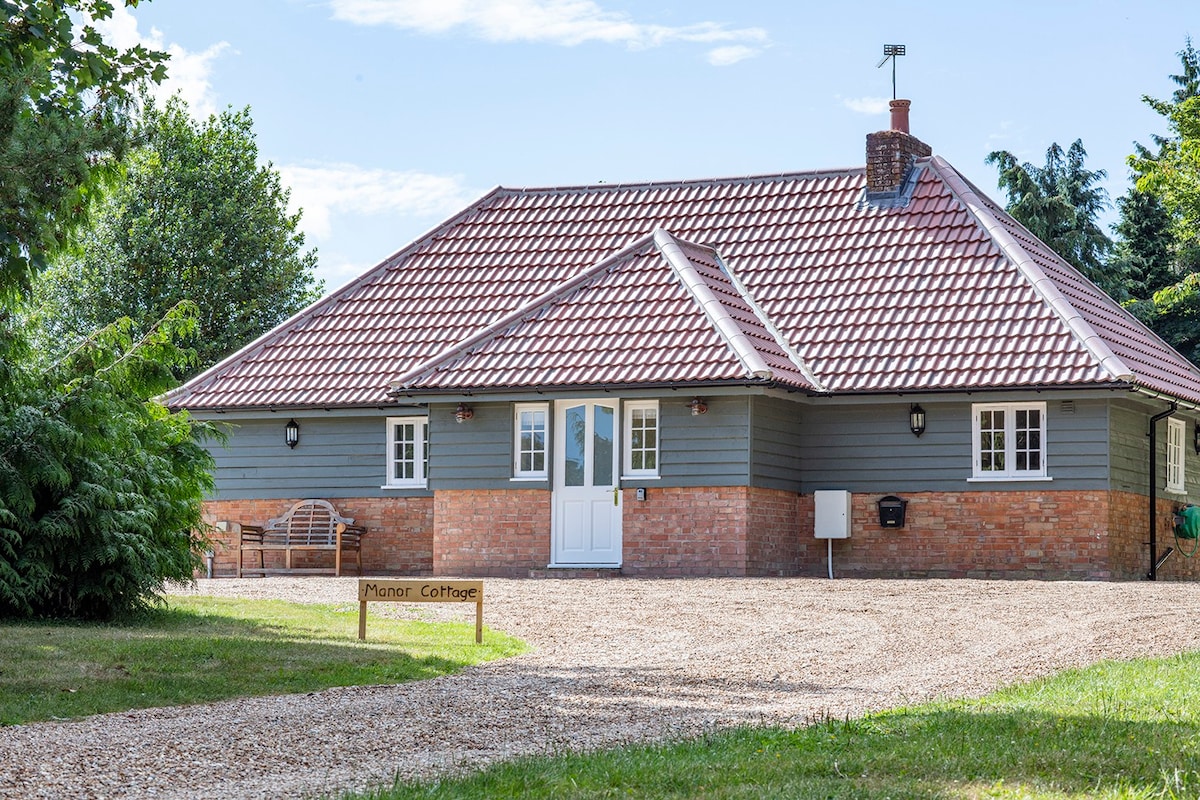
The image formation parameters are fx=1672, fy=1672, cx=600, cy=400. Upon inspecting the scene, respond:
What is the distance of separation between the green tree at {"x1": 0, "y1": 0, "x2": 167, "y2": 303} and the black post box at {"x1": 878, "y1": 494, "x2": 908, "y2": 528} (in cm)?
1515

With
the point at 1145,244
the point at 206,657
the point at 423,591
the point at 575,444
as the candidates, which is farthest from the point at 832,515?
the point at 1145,244

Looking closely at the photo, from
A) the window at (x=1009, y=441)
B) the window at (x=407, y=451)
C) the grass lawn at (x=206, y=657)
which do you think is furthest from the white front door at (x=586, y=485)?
the grass lawn at (x=206, y=657)

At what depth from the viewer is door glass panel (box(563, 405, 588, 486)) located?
2477cm

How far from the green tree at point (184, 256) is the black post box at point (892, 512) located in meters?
24.7

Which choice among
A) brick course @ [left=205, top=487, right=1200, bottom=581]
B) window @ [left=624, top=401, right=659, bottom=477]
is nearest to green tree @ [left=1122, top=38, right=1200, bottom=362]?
brick course @ [left=205, top=487, right=1200, bottom=581]

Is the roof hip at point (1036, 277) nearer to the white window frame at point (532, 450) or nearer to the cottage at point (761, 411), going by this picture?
the cottage at point (761, 411)

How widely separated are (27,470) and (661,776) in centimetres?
955

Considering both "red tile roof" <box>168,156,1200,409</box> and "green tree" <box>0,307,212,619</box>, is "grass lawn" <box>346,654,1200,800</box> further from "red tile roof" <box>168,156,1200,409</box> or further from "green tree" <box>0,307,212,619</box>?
"red tile roof" <box>168,156,1200,409</box>

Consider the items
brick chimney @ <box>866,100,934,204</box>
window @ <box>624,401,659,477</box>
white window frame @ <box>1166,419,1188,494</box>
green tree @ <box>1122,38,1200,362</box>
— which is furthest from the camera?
green tree @ <box>1122,38,1200,362</box>

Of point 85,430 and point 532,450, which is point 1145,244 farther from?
point 85,430

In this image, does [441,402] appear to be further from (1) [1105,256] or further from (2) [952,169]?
(1) [1105,256]

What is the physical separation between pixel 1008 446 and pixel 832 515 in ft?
8.99

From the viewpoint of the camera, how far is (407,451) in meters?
27.6

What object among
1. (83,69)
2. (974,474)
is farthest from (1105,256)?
(83,69)
